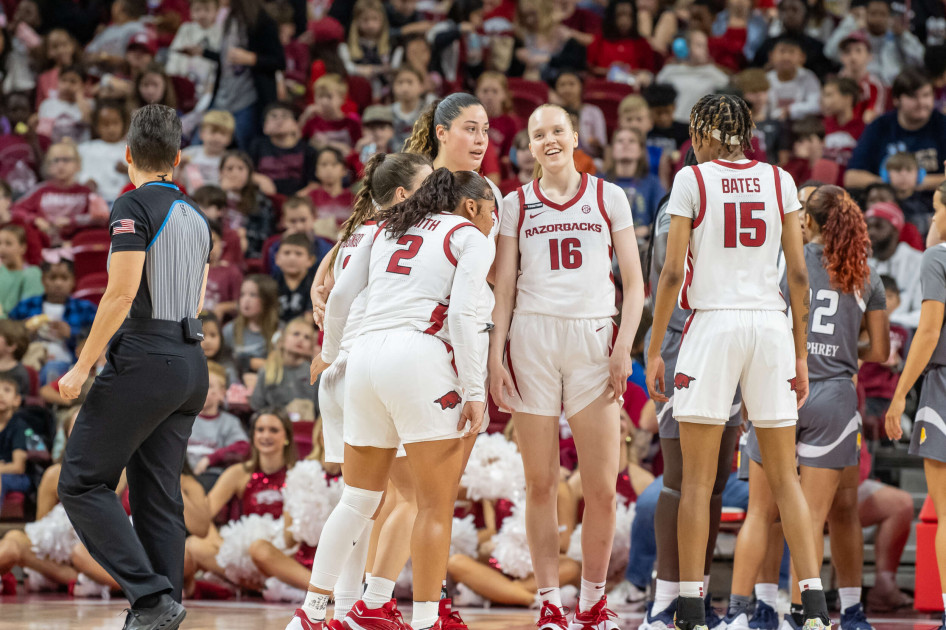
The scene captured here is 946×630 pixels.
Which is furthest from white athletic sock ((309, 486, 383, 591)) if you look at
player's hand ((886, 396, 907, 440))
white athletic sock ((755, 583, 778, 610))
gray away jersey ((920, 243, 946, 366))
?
gray away jersey ((920, 243, 946, 366))

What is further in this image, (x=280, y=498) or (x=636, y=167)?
(x=636, y=167)

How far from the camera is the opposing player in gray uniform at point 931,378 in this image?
4797mm

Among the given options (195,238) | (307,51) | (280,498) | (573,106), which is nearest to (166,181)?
(195,238)

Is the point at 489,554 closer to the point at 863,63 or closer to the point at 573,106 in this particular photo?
the point at 573,106

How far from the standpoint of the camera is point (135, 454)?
4.24 metres

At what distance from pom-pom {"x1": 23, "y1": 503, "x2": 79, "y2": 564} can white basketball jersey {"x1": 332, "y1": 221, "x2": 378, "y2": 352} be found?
300 cm

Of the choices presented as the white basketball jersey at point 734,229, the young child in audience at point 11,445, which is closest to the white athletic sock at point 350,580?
the white basketball jersey at point 734,229

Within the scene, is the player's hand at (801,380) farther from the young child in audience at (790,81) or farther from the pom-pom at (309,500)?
the young child in audience at (790,81)

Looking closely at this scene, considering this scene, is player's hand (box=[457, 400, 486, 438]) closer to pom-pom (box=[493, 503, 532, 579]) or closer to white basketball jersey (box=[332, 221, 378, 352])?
white basketball jersey (box=[332, 221, 378, 352])

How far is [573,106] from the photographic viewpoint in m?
10.3

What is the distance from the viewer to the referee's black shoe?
4012 mm

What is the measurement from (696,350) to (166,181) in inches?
84.8

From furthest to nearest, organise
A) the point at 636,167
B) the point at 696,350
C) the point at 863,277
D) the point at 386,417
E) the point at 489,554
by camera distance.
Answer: the point at 636,167, the point at 489,554, the point at 863,277, the point at 696,350, the point at 386,417

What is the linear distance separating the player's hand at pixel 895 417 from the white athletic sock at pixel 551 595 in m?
1.64
